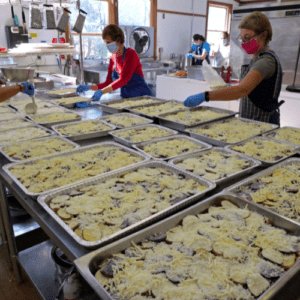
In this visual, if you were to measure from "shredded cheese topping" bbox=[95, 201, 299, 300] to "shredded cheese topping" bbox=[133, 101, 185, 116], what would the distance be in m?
1.58

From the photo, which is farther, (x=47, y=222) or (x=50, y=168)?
(x=50, y=168)

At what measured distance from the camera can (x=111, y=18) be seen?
6941 mm

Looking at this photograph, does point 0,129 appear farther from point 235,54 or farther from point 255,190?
point 235,54

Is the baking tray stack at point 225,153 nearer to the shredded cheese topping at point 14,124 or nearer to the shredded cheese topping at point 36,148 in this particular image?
the shredded cheese topping at point 36,148

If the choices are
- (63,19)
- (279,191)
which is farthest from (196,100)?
(63,19)

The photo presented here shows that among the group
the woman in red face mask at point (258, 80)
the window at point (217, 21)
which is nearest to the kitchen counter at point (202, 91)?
the woman in red face mask at point (258, 80)

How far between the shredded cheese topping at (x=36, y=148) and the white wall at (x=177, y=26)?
6.97m

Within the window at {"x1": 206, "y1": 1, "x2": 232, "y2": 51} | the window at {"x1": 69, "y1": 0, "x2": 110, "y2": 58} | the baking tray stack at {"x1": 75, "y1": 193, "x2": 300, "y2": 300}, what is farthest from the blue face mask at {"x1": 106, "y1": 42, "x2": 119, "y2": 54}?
the window at {"x1": 206, "y1": 1, "x2": 232, "y2": 51}

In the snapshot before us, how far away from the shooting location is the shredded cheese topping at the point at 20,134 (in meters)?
1.96

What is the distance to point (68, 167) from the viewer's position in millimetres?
1569

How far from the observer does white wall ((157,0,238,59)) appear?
8.05 meters

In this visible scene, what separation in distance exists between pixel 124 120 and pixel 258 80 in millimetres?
1135

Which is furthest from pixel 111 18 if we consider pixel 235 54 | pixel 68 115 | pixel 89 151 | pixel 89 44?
pixel 89 151

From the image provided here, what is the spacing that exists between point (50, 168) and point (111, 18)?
6393 mm
